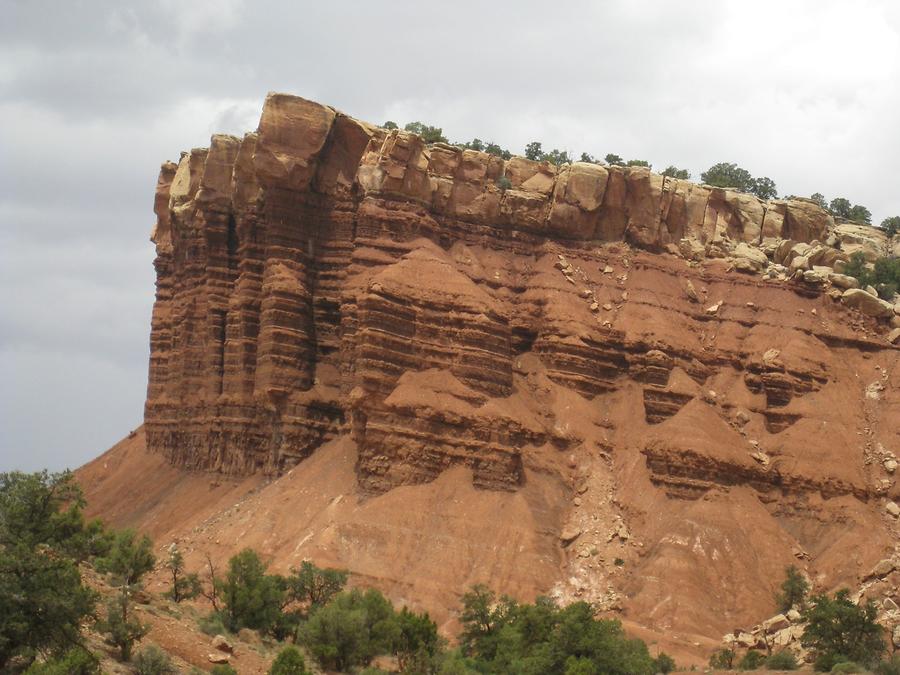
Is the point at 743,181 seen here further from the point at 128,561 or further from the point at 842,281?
the point at 128,561

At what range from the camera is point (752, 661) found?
47.5 m

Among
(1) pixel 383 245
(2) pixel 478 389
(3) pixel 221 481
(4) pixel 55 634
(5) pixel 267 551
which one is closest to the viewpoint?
(4) pixel 55 634

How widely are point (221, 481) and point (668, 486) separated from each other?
26535 mm

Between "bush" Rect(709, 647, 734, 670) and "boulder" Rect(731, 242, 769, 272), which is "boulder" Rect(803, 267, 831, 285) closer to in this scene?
"boulder" Rect(731, 242, 769, 272)

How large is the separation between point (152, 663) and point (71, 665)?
3.43m

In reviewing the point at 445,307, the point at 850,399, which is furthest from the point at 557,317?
the point at 850,399

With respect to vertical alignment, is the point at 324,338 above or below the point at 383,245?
below

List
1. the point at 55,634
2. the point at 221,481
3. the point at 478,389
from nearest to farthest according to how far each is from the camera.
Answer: the point at 55,634 < the point at 478,389 < the point at 221,481

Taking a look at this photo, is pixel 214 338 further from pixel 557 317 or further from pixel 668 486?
pixel 668 486

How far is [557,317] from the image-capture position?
231 feet

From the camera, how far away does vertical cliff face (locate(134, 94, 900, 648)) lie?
62.2 metres

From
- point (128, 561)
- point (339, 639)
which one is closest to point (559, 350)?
point (128, 561)

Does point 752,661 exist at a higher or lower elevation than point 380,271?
lower

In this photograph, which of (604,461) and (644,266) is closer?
(604,461)
